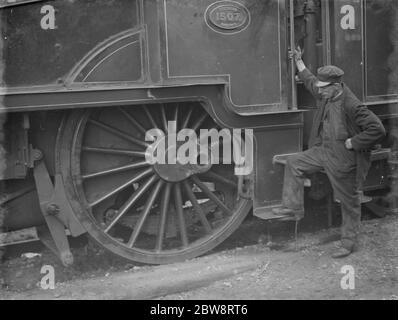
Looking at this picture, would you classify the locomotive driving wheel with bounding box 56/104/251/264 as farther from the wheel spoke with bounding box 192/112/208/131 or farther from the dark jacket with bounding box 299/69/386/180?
the dark jacket with bounding box 299/69/386/180

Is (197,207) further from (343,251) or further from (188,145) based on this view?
(343,251)

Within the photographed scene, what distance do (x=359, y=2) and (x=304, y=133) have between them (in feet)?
4.04

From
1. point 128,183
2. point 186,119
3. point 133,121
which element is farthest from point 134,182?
point 186,119

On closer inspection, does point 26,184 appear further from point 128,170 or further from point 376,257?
point 376,257

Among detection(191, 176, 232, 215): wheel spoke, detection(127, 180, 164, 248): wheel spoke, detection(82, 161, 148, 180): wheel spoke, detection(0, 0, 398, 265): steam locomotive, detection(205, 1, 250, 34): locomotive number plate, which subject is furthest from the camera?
detection(191, 176, 232, 215): wheel spoke

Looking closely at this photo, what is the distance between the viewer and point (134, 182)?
15.9 feet

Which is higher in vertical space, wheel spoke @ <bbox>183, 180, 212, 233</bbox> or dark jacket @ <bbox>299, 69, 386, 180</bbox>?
dark jacket @ <bbox>299, 69, 386, 180</bbox>

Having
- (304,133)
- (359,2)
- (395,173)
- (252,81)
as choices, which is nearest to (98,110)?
(252,81)

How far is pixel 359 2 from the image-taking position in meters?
5.21

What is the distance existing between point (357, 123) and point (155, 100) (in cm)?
163

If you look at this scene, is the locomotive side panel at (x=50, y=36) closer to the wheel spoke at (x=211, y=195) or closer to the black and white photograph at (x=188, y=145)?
the black and white photograph at (x=188, y=145)

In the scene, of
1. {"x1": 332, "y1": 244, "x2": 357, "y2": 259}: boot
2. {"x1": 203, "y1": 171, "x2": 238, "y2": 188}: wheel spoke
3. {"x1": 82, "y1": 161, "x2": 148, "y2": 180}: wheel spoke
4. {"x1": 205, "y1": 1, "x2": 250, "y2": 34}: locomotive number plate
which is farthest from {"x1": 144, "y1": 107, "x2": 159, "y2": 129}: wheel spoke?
{"x1": 332, "y1": 244, "x2": 357, "y2": 259}: boot

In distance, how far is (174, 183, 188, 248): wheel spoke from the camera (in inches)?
194

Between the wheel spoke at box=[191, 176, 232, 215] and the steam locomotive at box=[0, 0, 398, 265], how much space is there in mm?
17
